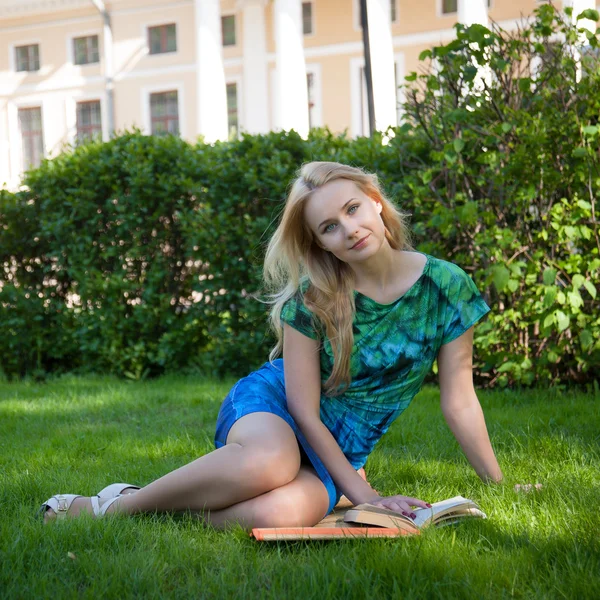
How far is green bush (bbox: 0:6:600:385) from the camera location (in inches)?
176

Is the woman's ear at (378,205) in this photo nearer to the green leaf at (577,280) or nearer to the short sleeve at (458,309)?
the short sleeve at (458,309)

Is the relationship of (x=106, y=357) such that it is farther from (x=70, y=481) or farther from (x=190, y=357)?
(x=70, y=481)

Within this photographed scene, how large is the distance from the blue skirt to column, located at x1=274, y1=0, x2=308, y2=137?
19.8m

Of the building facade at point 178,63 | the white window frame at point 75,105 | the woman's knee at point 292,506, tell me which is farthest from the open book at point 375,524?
the white window frame at point 75,105

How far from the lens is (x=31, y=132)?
31.2 meters

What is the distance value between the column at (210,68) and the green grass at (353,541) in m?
20.4

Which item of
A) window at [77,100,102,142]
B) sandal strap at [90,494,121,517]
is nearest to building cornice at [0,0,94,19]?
window at [77,100,102,142]

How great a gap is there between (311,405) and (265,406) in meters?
0.18

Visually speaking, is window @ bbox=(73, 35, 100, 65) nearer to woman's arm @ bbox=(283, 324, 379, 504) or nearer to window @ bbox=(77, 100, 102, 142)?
window @ bbox=(77, 100, 102, 142)

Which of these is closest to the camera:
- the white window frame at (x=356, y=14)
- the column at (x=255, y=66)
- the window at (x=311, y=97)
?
the white window frame at (x=356, y=14)

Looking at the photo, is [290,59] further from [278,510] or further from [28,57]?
[278,510]

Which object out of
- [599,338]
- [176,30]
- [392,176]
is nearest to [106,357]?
[392,176]

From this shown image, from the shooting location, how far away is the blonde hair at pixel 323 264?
2.73m

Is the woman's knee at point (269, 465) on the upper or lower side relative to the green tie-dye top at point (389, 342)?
lower
